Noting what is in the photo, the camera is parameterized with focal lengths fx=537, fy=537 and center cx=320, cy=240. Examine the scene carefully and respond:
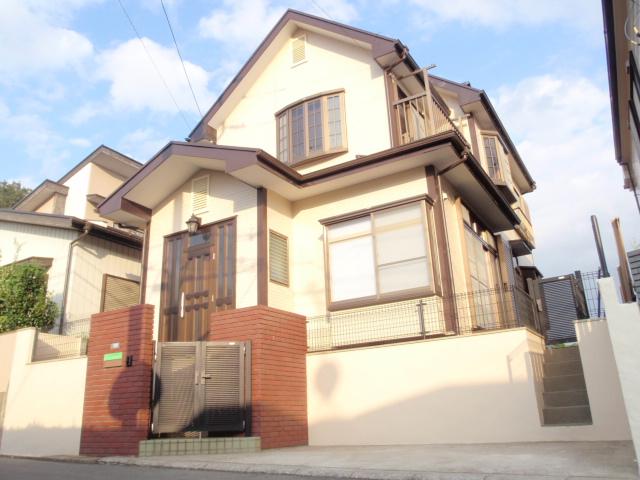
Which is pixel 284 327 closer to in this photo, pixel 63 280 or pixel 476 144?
pixel 63 280

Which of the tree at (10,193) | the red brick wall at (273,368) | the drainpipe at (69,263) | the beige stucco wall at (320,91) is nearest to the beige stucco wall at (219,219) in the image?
the red brick wall at (273,368)

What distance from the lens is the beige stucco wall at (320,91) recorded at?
11.8 meters

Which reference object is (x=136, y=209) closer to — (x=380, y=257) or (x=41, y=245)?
(x=41, y=245)

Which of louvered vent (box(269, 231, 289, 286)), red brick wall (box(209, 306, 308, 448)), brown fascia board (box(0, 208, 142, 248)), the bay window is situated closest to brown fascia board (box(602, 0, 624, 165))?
the bay window

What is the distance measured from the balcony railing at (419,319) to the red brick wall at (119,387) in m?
3.05

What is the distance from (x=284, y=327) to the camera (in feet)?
29.8

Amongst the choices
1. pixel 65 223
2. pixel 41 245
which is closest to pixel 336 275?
pixel 65 223

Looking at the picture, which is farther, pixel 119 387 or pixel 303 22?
pixel 303 22

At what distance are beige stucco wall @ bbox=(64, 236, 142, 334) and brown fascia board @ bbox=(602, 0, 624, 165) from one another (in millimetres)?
11840

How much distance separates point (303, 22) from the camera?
43.8 ft

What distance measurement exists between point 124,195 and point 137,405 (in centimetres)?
550

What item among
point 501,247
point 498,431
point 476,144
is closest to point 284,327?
point 498,431

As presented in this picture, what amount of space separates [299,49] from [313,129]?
8.54 feet

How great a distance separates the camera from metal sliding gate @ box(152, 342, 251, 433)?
777 cm
